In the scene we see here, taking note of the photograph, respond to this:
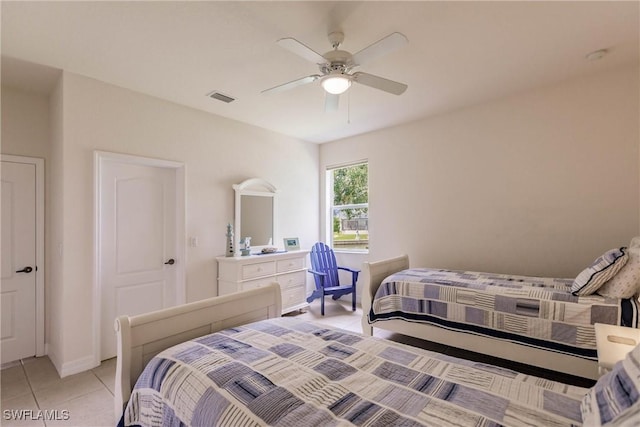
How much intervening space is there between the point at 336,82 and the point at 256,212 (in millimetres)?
2437

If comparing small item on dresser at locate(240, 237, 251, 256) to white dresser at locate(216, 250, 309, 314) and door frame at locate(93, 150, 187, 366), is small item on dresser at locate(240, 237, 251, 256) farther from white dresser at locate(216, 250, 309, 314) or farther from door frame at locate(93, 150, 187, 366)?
door frame at locate(93, 150, 187, 366)

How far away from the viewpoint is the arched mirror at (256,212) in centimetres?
394

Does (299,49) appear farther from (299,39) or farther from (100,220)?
(100,220)

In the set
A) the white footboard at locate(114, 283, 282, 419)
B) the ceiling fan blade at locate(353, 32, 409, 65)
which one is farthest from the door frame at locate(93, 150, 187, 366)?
the ceiling fan blade at locate(353, 32, 409, 65)

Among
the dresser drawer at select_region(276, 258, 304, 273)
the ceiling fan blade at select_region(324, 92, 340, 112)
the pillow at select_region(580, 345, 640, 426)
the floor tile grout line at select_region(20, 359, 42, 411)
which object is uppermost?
the ceiling fan blade at select_region(324, 92, 340, 112)

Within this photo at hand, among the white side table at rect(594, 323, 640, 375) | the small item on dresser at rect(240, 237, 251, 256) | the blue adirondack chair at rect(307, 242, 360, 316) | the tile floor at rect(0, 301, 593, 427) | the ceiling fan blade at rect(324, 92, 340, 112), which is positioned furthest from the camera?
the blue adirondack chair at rect(307, 242, 360, 316)

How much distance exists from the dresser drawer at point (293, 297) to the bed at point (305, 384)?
220cm

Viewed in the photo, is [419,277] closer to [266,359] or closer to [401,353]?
[401,353]

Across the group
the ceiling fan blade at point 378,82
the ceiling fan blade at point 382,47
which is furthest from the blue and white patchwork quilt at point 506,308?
the ceiling fan blade at point 382,47

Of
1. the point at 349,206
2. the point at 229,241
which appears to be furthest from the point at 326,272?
the point at 229,241

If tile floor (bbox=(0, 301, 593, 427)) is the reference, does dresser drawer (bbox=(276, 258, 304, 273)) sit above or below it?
above

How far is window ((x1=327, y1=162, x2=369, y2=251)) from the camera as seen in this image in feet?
15.6

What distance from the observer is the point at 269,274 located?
381 cm

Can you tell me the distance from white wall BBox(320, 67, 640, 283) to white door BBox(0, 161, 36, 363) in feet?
13.1
